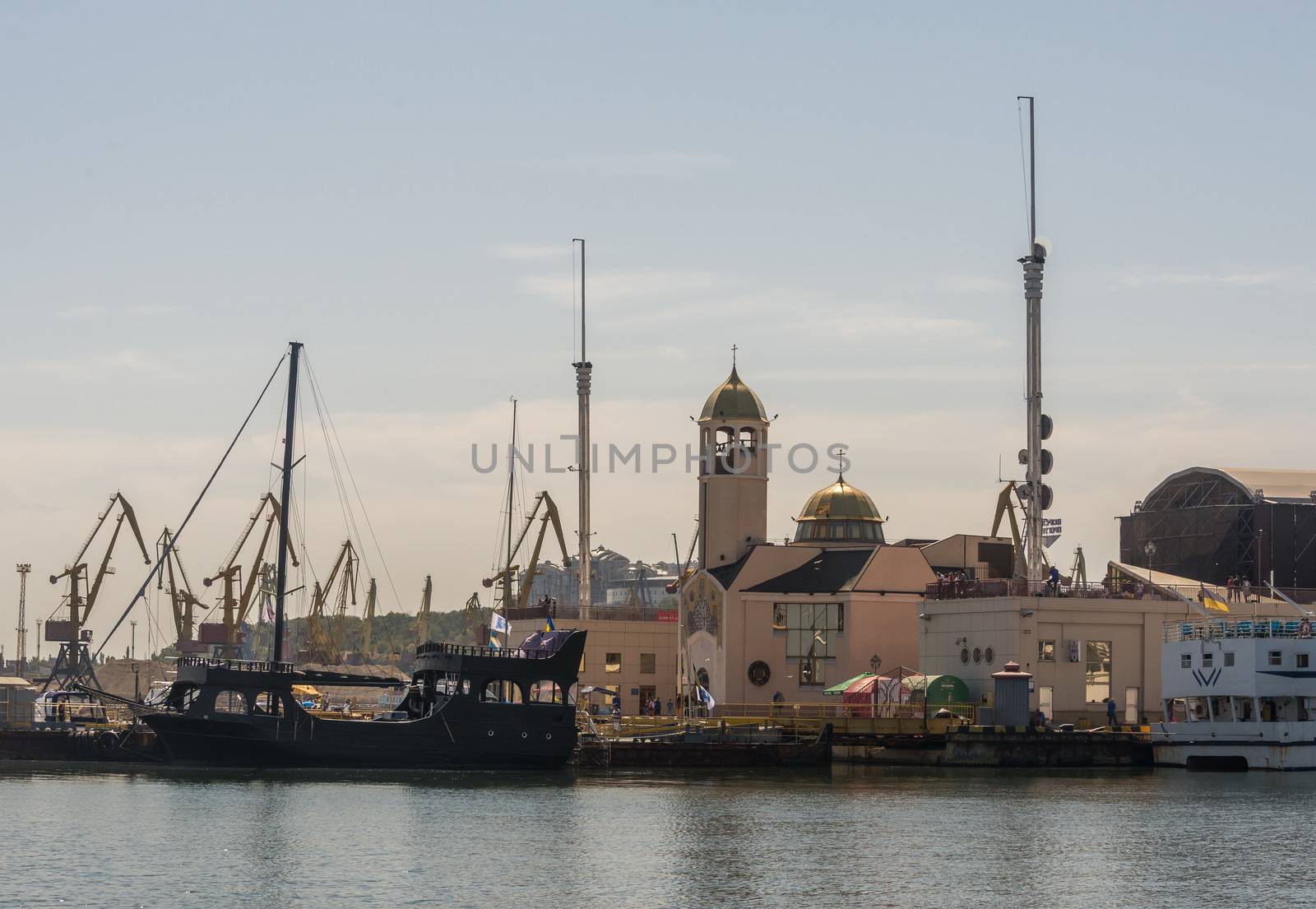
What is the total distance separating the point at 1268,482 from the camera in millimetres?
116375

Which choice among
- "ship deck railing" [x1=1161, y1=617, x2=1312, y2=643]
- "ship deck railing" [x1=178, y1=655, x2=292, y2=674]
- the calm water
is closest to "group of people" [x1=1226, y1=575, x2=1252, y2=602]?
"ship deck railing" [x1=1161, y1=617, x2=1312, y2=643]

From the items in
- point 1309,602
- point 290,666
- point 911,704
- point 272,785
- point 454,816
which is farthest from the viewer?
point 1309,602

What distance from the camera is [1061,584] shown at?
95.9m

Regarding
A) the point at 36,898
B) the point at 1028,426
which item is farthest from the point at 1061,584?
the point at 36,898

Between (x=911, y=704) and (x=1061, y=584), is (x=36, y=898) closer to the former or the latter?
(x=911, y=704)

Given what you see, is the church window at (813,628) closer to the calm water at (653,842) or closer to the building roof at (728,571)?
the building roof at (728,571)

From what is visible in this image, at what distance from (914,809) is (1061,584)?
30.0 metres

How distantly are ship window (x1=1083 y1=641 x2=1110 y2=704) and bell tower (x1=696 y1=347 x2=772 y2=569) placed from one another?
77.7 feet

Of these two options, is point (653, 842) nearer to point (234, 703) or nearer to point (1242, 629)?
point (234, 703)

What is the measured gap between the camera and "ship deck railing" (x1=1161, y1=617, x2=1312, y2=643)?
83.2 meters

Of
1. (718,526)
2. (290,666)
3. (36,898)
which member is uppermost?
(718,526)

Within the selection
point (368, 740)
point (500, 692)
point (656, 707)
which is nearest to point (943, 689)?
point (656, 707)

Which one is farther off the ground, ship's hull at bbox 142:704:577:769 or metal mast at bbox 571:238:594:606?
metal mast at bbox 571:238:594:606

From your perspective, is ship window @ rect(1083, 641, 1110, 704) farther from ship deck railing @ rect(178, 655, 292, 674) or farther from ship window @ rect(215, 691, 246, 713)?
ship window @ rect(215, 691, 246, 713)
